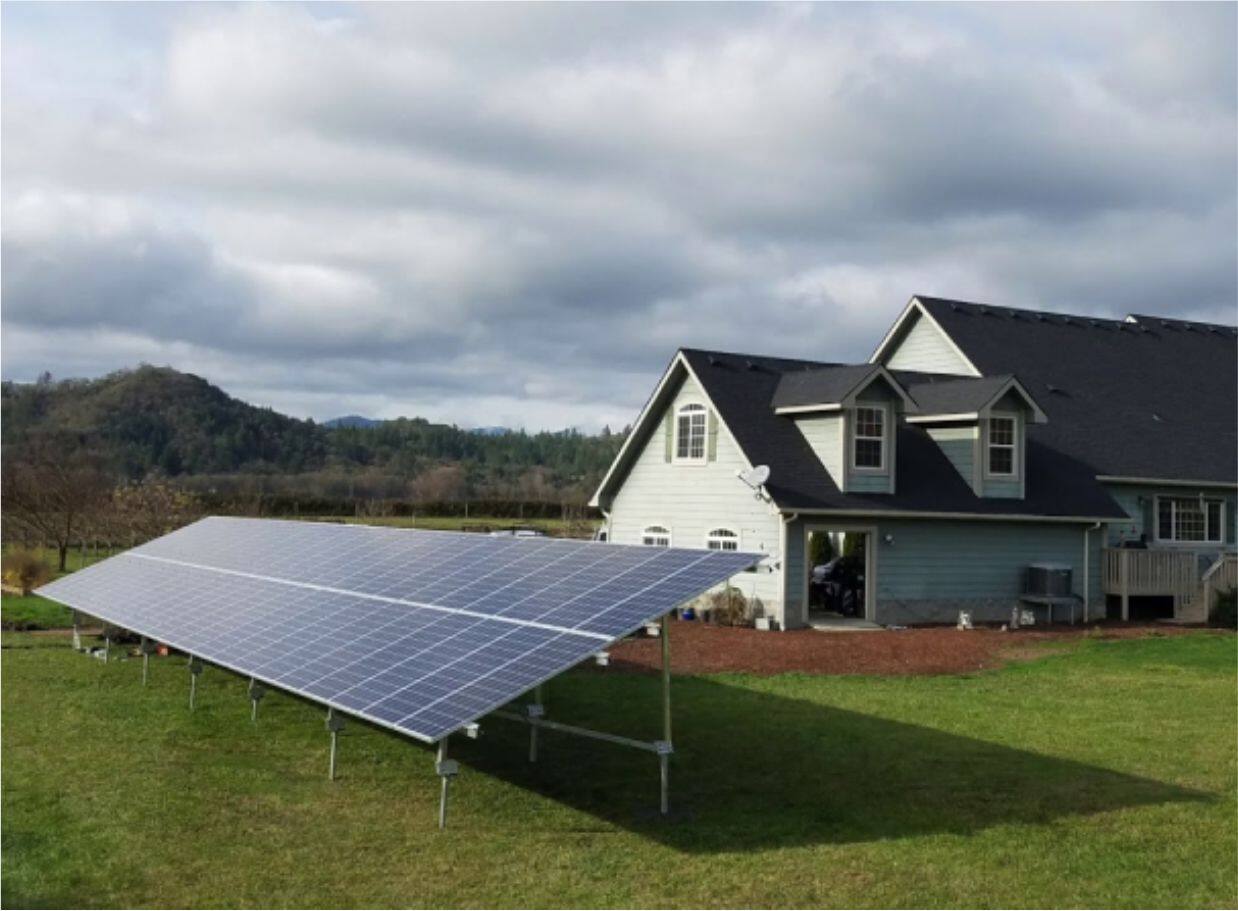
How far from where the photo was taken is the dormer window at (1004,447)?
26.8 m

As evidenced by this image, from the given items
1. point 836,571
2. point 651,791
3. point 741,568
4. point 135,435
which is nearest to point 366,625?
point 651,791

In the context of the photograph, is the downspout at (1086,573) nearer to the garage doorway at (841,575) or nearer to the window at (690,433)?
the garage doorway at (841,575)

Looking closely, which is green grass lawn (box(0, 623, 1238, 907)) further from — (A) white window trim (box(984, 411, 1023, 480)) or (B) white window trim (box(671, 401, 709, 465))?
(A) white window trim (box(984, 411, 1023, 480))

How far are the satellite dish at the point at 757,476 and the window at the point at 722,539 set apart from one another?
1.61 meters

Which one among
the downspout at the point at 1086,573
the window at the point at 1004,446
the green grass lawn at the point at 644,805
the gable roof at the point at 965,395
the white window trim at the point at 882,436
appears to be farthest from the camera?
the downspout at the point at 1086,573

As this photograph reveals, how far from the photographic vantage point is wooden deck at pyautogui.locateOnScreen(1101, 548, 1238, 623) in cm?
2769

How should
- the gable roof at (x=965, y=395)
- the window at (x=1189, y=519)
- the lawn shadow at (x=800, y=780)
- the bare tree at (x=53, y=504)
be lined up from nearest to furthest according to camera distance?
1. the lawn shadow at (x=800, y=780)
2. the gable roof at (x=965, y=395)
3. the window at (x=1189, y=519)
4. the bare tree at (x=53, y=504)

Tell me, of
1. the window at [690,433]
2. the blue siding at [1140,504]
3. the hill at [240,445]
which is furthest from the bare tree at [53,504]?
the hill at [240,445]

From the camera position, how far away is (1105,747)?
13.1 m

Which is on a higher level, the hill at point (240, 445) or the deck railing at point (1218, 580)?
the hill at point (240, 445)

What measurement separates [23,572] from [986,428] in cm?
2257

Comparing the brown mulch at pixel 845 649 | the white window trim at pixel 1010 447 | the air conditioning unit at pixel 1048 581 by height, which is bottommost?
A: the brown mulch at pixel 845 649

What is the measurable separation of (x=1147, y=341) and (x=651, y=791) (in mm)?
29565

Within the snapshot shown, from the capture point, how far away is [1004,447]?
26938 mm
